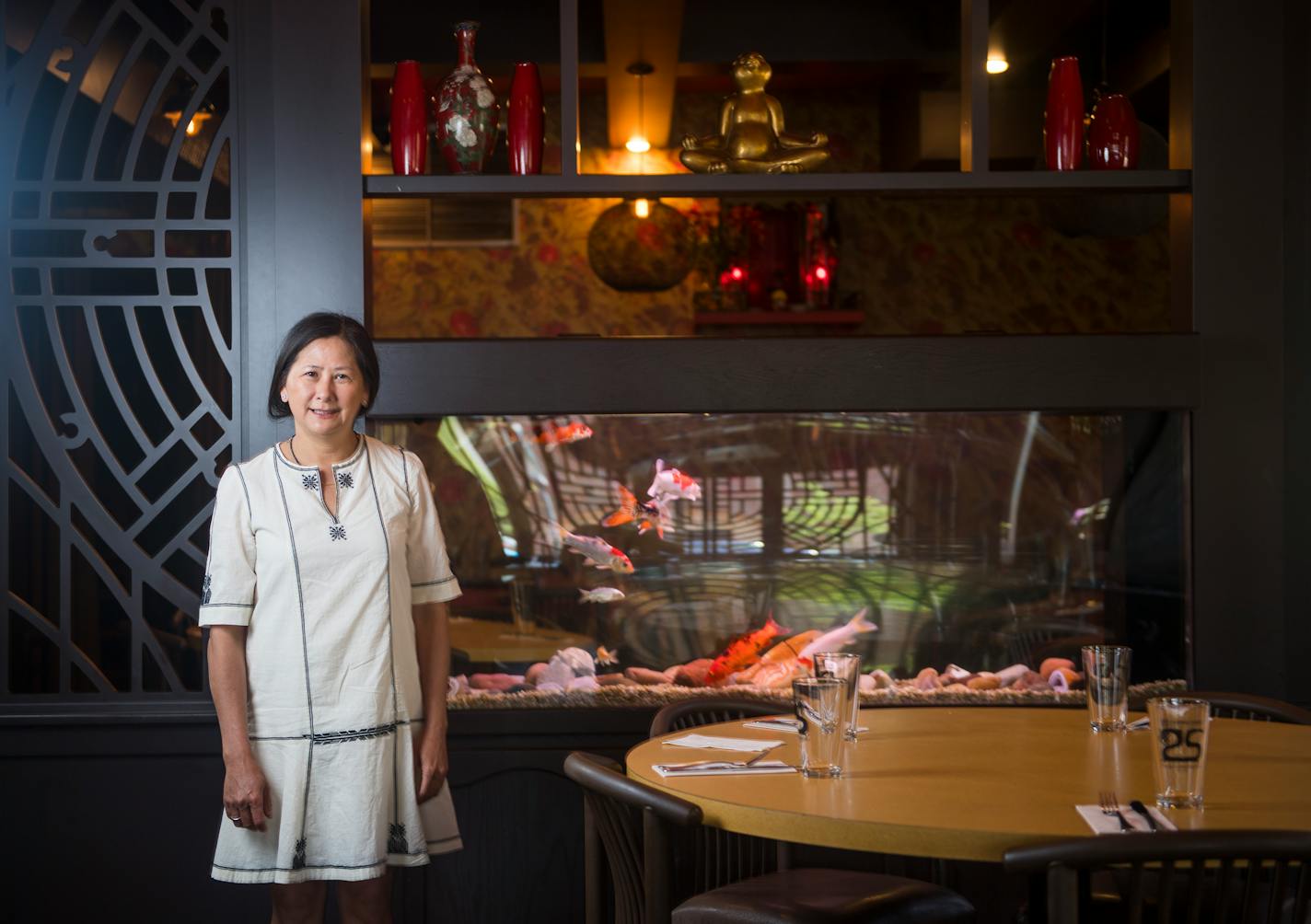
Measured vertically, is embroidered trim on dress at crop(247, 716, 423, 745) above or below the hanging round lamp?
below

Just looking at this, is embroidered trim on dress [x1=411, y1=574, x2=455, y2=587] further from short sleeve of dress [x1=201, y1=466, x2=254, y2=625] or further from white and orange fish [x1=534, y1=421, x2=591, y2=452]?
white and orange fish [x1=534, y1=421, x2=591, y2=452]

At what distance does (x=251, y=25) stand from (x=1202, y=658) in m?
2.61

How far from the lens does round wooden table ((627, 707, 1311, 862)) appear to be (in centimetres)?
156

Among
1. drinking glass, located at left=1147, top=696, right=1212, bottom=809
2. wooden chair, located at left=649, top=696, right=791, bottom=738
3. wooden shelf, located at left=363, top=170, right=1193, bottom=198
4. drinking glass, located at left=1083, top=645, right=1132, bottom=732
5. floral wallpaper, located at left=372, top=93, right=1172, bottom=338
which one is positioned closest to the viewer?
drinking glass, located at left=1147, top=696, right=1212, bottom=809

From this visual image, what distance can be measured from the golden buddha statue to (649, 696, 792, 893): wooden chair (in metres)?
1.25

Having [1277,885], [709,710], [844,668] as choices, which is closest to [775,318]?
[709,710]

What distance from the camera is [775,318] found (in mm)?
5773

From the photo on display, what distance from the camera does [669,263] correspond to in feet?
18.7

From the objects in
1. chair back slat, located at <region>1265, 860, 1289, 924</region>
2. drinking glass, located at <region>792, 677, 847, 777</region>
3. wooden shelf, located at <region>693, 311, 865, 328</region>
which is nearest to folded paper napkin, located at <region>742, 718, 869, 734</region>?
drinking glass, located at <region>792, 677, 847, 777</region>

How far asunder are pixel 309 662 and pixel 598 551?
0.89 m

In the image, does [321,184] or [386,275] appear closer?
[321,184]

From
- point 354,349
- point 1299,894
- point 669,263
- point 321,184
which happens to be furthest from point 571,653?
point 669,263

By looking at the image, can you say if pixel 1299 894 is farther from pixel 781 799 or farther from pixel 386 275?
pixel 386 275

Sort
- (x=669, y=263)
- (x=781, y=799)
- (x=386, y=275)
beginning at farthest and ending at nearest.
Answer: (x=386, y=275), (x=669, y=263), (x=781, y=799)
